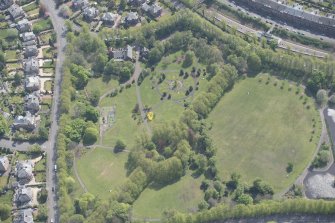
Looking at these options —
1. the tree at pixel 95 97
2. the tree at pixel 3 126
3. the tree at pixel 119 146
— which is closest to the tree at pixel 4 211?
the tree at pixel 3 126

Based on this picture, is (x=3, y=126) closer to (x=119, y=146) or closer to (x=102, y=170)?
(x=102, y=170)

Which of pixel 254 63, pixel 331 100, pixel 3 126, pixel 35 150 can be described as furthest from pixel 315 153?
pixel 3 126

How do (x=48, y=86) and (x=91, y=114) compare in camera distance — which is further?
(x=48, y=86)

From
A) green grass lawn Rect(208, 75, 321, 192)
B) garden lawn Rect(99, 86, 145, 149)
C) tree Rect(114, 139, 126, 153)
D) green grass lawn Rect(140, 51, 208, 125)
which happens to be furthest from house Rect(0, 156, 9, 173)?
green grass lawn Rect(208, 75, 321, 192)

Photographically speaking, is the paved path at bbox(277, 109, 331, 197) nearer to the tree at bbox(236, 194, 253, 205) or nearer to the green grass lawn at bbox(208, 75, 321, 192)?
the green grass lawn at bbox(208, 75, 321, 192)

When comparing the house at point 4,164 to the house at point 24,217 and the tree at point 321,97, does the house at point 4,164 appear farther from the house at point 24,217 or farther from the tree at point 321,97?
the tree at point 321,97
